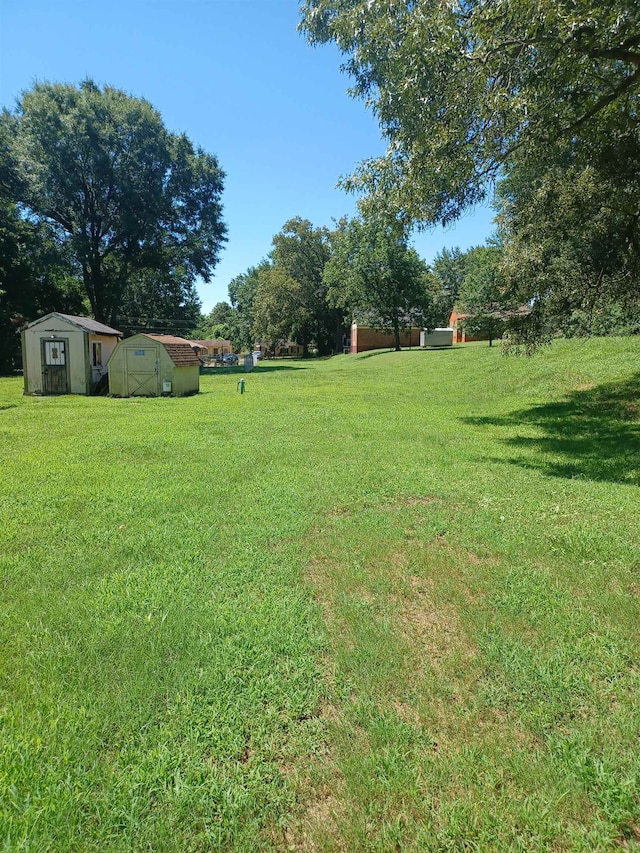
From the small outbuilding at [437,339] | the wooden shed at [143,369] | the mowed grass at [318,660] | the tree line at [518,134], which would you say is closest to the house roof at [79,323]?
the wooden shed at [143,369]

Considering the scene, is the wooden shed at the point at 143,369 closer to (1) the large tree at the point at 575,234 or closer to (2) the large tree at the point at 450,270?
(1) the large tree at the point at 575,234

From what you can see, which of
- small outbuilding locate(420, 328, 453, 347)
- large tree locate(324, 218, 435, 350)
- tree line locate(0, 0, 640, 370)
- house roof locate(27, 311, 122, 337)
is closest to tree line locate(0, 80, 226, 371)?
tree line locate(0, 0, 640, 370)

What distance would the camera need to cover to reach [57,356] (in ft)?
56.9

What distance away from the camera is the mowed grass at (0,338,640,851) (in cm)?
174

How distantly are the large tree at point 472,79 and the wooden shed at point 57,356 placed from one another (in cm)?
1376

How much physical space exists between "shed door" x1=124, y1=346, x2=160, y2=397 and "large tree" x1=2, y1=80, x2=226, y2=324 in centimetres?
1636

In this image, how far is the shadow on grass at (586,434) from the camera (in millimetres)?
6684

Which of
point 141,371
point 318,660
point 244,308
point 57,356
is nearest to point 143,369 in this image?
point 141,371

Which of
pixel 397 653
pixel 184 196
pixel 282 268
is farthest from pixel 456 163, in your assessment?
pixel 282 268

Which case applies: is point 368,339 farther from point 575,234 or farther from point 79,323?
point 575,234

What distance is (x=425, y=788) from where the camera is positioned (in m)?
1.83

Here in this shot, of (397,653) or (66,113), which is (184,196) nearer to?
(66,113)

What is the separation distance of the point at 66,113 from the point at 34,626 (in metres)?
32.9

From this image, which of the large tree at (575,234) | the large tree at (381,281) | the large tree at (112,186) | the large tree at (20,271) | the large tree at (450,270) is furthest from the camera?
the large tree at (450,270)
